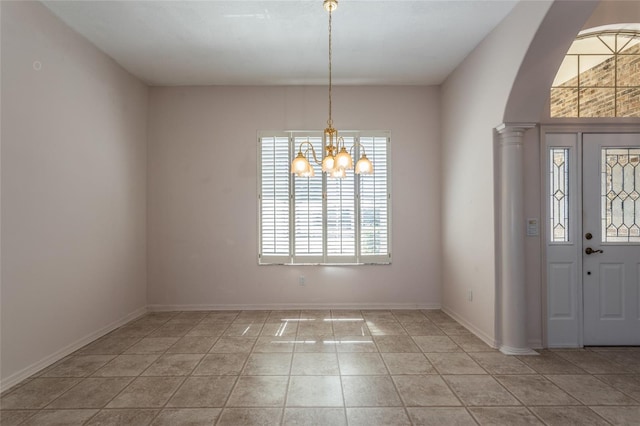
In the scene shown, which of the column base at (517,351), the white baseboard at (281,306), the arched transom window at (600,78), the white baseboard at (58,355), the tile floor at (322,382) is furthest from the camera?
the white baseboard at (281,306)

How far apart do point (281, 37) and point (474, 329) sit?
4.04 metres

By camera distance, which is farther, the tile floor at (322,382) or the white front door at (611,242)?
the white front door at (611,242)

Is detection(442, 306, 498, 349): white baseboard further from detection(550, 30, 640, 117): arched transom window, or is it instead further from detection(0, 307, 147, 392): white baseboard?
detection(0, 307, 147, 392): white baseboard

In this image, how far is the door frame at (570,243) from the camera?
12.1 ft

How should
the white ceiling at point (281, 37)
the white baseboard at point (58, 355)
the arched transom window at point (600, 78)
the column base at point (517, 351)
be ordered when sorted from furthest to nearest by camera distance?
the arched transom window at point (600, 78)
the column base at point (517, 351)
the white ceiling at point (281, 37)
the white baseboard at point (58, 355)

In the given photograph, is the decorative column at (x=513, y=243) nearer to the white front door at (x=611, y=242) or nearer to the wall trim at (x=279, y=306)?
the white front door at (x=611, y=242)

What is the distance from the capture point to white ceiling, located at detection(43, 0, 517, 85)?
336cm

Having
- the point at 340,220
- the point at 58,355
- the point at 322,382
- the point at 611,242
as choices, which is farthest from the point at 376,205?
the point at 58,355

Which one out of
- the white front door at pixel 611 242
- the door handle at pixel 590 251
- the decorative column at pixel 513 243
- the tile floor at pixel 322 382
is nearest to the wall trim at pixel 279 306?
the tile floor at pixel 322 382

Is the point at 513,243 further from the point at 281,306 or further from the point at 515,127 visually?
the point at 281,306

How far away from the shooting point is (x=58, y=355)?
11.3 ft

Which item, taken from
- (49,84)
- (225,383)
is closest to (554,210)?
(225,383)

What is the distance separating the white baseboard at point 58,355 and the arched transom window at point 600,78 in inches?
222

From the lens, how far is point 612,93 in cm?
373
